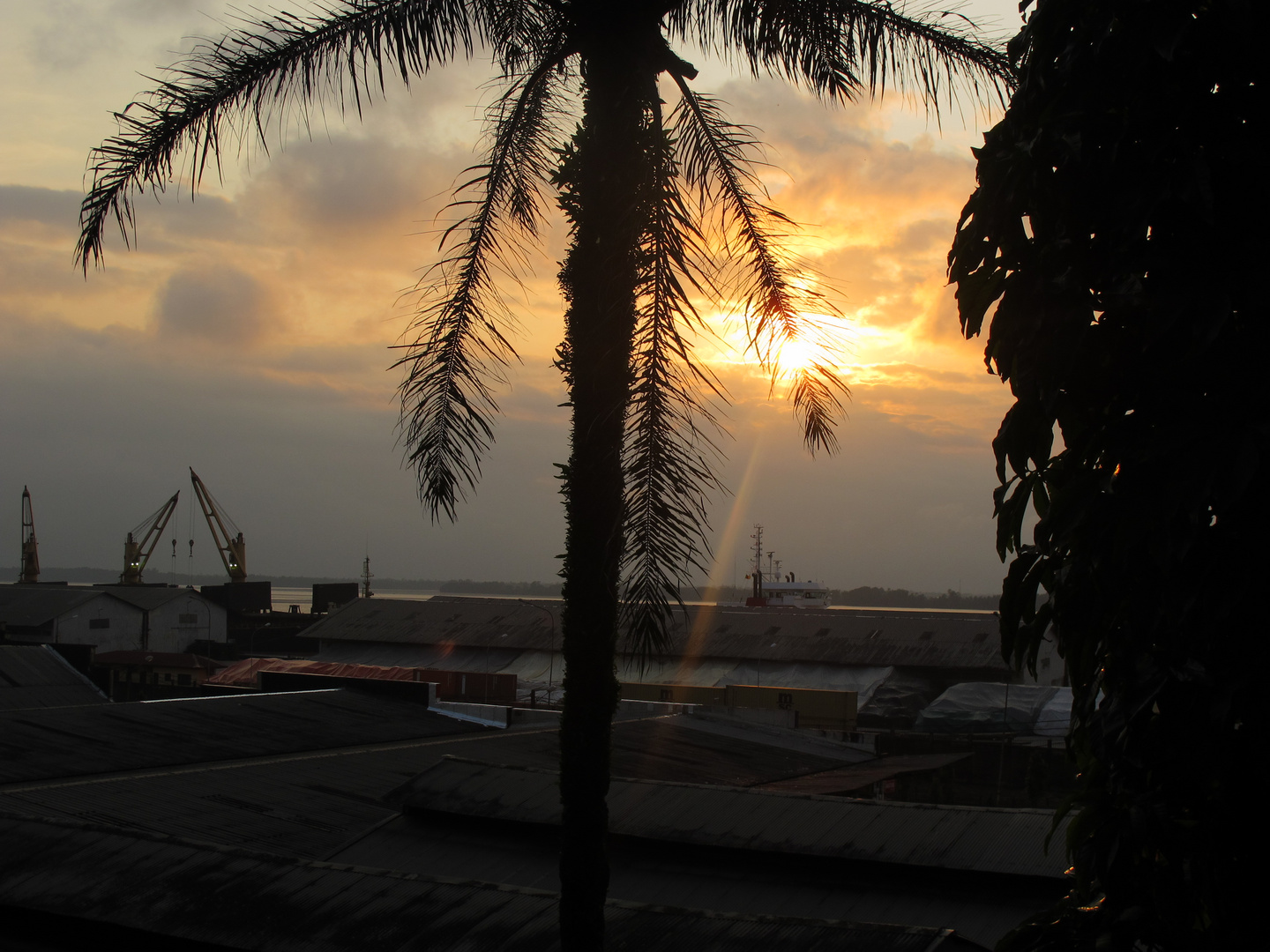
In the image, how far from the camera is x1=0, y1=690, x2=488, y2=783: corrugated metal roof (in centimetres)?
2536

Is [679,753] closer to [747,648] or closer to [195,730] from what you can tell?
[195,730]

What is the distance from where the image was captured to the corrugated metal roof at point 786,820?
51.0 feet

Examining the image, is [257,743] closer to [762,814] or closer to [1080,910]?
Result: [762,814]

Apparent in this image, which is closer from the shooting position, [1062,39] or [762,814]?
[1062,39]

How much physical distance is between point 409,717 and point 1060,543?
1310 inches

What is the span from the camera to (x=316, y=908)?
1325 cm

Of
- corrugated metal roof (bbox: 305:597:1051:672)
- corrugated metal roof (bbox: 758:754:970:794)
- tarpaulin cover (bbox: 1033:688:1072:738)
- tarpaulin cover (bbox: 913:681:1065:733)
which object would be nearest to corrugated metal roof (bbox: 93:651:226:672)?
corrugated metal roof (bbox: 305:597:1051:672)

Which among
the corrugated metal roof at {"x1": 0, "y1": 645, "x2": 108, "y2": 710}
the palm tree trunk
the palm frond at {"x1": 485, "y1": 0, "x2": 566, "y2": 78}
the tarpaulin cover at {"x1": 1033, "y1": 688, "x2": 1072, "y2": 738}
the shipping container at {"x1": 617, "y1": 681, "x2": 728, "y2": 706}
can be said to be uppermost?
the palm frond at {"x1": 485, "y1": 0, "x2": 566, "y2": 78}

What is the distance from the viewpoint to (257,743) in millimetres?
→ 28844

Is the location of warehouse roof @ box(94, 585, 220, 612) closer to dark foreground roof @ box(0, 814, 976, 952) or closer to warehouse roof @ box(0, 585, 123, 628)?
warehouse roof @ box(0, 585, 123, 628)

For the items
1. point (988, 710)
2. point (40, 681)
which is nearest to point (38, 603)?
point (40, 681)

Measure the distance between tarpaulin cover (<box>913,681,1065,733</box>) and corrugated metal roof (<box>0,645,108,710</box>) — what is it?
35806mm

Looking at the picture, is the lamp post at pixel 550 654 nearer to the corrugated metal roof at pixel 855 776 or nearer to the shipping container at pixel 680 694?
the shipping container at pixel 680 694

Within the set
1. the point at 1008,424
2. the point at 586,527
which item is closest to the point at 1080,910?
the point at 1008,424
